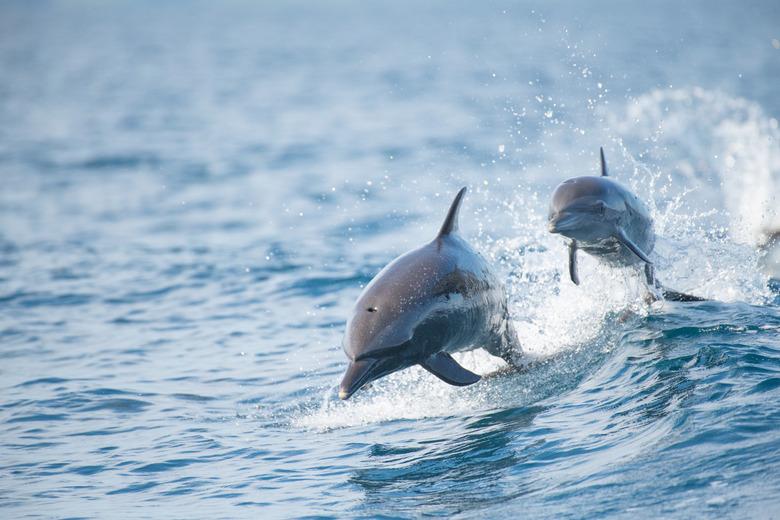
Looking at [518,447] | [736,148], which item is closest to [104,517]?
[518,447]

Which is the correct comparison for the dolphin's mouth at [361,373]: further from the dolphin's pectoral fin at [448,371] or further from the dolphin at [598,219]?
the dolphin at [598,219]

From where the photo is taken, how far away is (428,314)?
781cm

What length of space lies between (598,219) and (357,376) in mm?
3280

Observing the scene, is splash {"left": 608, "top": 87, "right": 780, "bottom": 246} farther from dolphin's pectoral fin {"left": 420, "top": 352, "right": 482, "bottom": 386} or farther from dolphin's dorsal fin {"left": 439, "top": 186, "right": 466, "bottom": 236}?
dolphin's pectoral fin {"left": 420, "top": 352, "right": 482, "bottom": 386}

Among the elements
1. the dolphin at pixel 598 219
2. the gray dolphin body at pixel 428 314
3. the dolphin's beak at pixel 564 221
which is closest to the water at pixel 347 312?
the gray dolphin body at pixel 428 314

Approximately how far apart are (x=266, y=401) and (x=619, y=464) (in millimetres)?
5040

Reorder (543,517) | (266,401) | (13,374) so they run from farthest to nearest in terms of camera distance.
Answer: (13,374), (266,401), (543,517)

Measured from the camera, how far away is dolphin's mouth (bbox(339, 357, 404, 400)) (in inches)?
281

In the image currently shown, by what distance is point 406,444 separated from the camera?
26.9 feet

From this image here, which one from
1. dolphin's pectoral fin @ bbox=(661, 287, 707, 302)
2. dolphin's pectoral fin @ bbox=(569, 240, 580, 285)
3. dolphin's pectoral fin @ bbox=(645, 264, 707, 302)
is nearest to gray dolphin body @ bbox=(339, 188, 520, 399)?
dolphin's pectoral fin @ bbox=(569, 240, 580, 285)

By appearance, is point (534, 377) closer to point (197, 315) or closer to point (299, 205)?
point (197, 315)

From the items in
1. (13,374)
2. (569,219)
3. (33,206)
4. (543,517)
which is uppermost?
(33,206)

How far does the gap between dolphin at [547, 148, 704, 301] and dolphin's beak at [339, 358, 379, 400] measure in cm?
246

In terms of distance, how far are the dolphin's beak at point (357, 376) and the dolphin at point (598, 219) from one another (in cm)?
246
